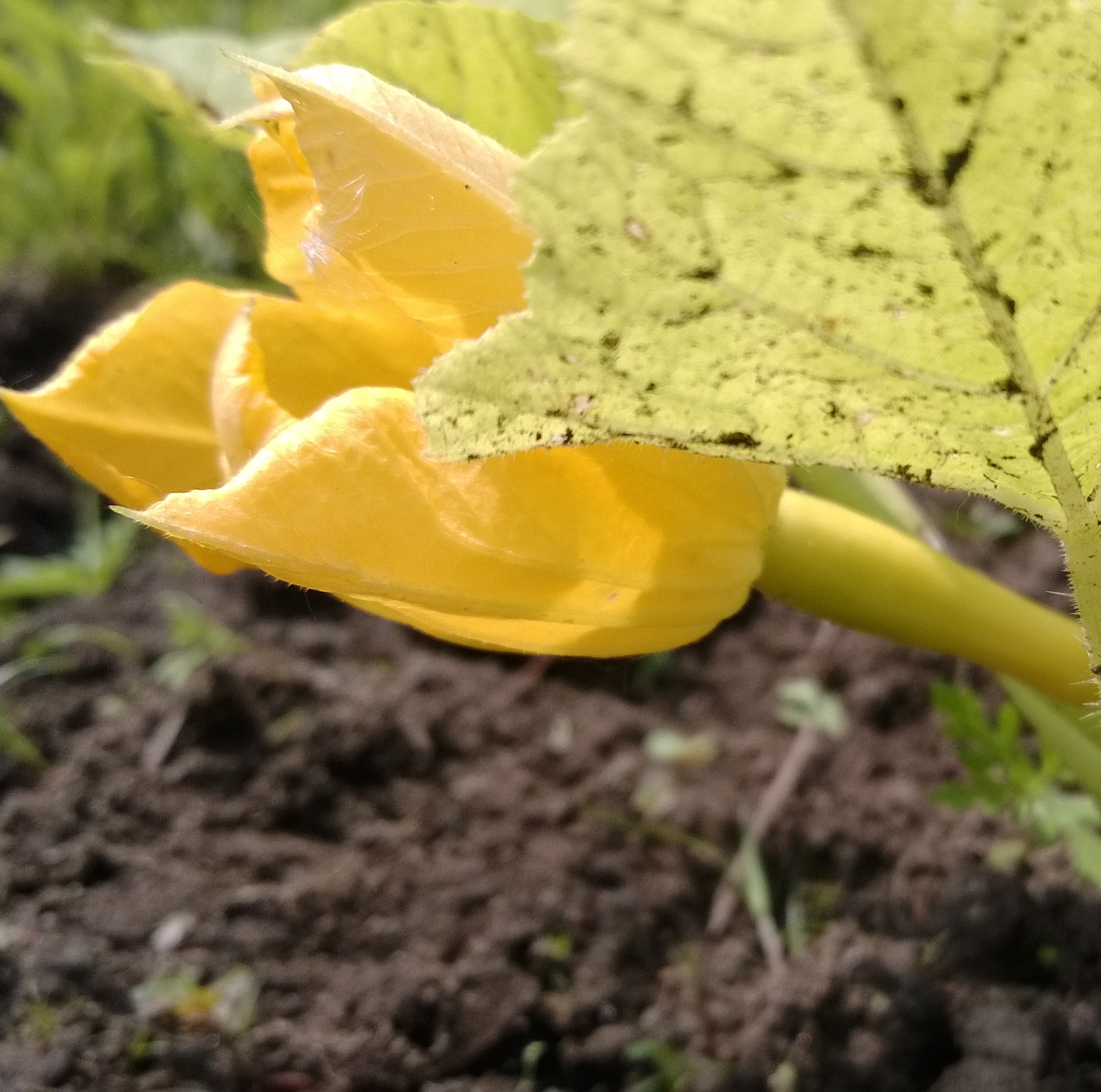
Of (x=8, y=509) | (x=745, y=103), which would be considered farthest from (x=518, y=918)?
(x=8, y=509)

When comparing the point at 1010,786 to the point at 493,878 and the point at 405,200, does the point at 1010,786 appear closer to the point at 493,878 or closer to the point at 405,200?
the point at 493,878

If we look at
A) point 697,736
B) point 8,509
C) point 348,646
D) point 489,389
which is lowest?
point 8,509

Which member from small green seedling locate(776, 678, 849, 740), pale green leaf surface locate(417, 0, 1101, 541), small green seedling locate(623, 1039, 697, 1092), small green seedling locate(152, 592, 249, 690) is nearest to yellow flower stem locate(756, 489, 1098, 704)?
pale green leaf surface locate(417, 0, 1101, 541)

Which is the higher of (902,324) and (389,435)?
(902,324)

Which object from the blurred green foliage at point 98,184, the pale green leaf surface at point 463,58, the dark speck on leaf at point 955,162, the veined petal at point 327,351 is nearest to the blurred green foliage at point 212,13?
the blurred green foliage at point 98,184

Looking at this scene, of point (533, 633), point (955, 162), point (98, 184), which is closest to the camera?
point (955, 162)

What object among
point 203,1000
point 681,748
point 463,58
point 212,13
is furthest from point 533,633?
point 212,13

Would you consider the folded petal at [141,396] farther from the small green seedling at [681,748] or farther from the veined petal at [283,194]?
the small green seedling at [681,748]

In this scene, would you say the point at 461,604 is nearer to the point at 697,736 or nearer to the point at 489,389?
the point at 489,389
